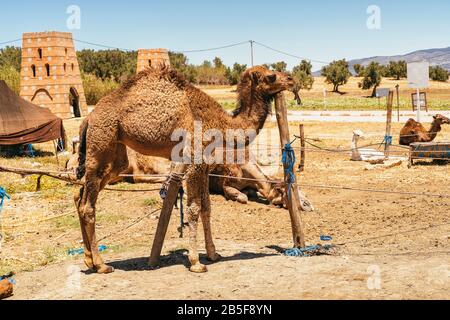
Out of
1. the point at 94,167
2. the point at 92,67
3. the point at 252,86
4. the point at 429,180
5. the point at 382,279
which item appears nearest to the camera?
the point at 382,279

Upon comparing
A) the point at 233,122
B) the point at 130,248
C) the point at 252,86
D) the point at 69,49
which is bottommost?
the point at 130,248

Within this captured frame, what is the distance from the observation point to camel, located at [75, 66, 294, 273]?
662 cm

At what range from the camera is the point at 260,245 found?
27.4 ft

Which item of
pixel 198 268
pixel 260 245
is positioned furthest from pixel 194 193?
pixel 260 245

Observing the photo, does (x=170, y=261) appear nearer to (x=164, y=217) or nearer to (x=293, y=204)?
(x=164, y=217)

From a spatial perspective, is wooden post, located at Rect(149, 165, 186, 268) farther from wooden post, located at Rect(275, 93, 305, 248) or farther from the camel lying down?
the camel lying down

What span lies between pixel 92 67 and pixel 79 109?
4472 cm

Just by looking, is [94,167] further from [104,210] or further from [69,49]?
[69,49]

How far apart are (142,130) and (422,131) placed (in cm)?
1328

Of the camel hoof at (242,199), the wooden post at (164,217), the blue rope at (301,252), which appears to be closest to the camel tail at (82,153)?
the wooden post at (164,217)

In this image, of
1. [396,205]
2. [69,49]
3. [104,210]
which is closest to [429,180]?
[396,205]

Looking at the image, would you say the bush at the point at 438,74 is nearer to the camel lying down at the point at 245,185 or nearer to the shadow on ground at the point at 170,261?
the camel lying down at the point at 245,185

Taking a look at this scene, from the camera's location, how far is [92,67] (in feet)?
249

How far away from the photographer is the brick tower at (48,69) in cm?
3047
